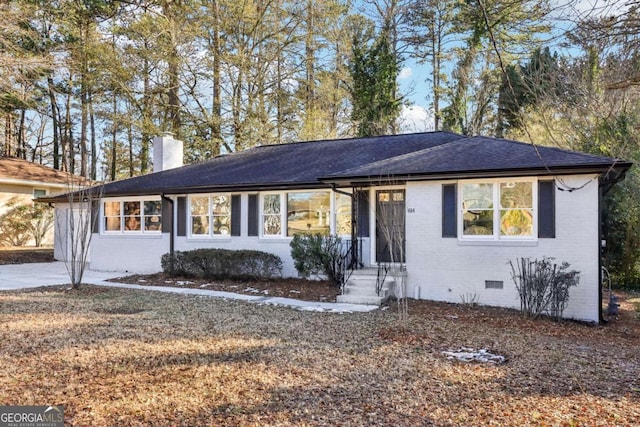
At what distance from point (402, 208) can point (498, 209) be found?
95.2 inches

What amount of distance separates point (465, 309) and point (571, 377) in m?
4.18

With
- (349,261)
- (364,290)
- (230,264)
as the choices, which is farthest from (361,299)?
(230,264)

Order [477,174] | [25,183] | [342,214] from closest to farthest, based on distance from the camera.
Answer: [477,174] → [342,214] → [25,183]

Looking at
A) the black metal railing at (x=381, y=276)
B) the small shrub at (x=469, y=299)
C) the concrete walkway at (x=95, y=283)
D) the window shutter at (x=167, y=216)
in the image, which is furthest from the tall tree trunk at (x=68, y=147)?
the small shrub at (x=469, y=299)

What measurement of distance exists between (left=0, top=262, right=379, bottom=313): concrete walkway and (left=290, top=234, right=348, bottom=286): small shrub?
155cm

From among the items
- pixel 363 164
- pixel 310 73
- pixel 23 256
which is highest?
pixel 310 73

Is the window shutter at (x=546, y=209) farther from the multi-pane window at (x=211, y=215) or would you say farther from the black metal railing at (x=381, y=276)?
the multi-pane window at (x=211, y=215)

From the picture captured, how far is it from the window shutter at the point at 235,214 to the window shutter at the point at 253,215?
1.31ft

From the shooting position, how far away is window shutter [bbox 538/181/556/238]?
28.6 feet

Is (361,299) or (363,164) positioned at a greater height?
(363,164)

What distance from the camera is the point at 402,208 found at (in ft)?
36.0

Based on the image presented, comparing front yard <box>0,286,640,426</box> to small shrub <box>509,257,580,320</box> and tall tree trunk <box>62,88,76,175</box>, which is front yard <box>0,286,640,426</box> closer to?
small shrub <box>509,257,580,320</box>

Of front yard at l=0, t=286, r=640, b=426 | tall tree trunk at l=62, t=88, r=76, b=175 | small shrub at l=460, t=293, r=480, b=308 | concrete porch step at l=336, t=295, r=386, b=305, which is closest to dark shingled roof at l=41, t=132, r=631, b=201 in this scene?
small shrub at l=460, t=293, r=480, b=308

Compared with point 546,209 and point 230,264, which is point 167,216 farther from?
point 546,209
